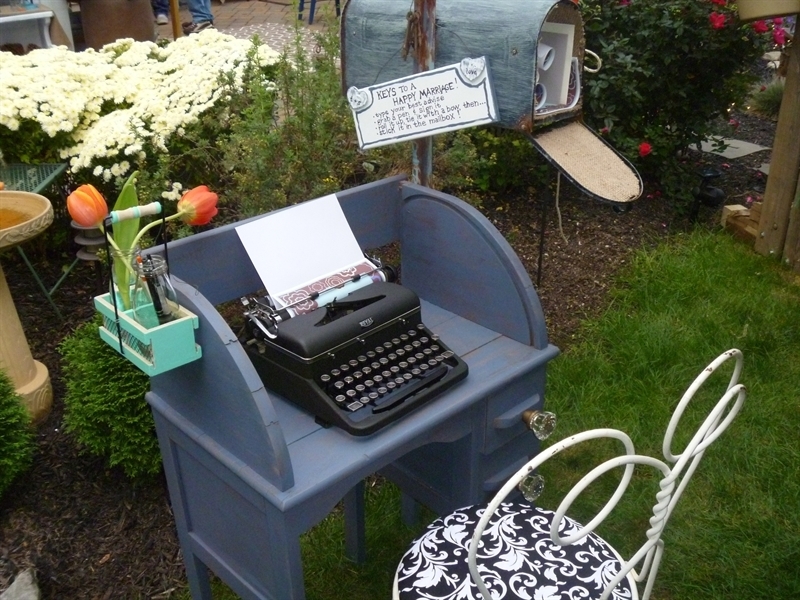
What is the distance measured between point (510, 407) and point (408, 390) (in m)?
0.40

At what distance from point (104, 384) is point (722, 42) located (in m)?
4.14

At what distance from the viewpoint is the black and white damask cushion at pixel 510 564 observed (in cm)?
177

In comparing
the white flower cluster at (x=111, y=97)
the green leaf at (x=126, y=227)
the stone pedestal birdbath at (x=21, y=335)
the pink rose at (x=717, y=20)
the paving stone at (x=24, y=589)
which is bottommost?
the paving stone at (x=24, y=589)

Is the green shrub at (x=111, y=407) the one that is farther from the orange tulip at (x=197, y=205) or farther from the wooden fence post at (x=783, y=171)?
the wooden fence post at (x=783, y=171)

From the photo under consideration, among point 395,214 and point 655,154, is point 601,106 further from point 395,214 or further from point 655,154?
point 395,214

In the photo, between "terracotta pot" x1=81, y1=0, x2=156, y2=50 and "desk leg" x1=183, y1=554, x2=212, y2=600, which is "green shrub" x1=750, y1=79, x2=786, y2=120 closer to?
"terracotta pot" x1=81, y1=0, x2=156, y2=50

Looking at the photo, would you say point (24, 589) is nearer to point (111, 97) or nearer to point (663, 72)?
point (111, 97)

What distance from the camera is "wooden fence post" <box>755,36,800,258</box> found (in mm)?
4324

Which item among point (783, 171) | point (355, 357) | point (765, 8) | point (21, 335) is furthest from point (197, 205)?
point (783, 171)

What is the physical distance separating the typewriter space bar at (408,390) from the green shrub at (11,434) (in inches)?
60.8

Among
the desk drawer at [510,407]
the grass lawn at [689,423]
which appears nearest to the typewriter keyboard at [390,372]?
the desk drawer at [510,407]

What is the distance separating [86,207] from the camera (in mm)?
1616

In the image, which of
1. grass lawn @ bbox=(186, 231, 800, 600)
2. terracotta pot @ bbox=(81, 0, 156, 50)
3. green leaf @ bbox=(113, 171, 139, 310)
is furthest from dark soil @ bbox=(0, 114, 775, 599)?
terracotta pot @ bbox=(81, 0, 156, 50)

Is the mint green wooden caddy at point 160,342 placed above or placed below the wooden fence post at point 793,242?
above
